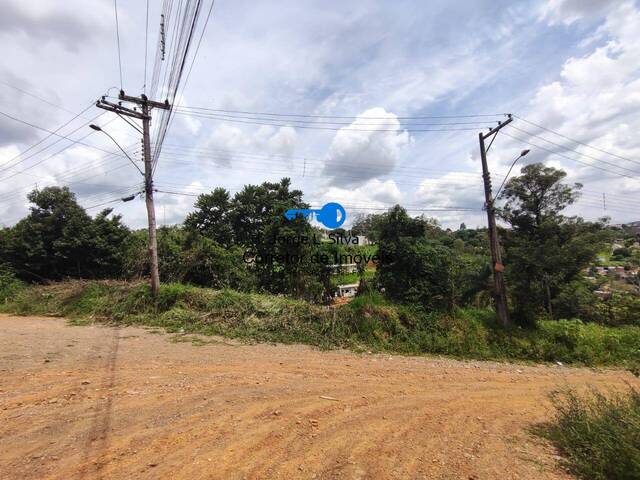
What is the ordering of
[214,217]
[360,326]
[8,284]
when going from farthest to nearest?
[214,217]
[8,284]
[360,326]

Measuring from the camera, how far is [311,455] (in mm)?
3422

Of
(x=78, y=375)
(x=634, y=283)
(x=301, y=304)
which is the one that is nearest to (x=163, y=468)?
(x=78, y=375)

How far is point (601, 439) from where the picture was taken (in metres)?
3.42

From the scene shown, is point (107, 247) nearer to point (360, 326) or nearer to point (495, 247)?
point (360, 326)

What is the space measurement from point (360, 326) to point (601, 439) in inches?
253

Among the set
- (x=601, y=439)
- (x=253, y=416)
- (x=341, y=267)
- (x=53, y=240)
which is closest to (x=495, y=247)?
(x=341, y=267)

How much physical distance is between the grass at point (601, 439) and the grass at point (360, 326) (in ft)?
16.6

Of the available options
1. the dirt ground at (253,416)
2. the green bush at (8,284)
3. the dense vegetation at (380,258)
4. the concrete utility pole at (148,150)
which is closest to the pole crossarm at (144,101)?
the concrete utility pole at (148,150)

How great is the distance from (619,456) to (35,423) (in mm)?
6538

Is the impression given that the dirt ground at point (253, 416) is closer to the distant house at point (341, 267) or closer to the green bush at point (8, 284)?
the distant house at point (341, 267)

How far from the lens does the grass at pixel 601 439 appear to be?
3057 mm

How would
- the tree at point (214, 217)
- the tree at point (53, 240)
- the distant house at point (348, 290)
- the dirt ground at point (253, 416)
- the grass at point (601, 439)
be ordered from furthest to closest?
the tree at point (214, 217) < the tree at point (53, 240) < the distant house at point (348, 290) < the dirt ground at point (253, 416) < the grass at point (601, 439)

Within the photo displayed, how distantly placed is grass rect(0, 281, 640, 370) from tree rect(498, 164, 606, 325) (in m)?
1.61

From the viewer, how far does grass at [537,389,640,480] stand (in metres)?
3.06
